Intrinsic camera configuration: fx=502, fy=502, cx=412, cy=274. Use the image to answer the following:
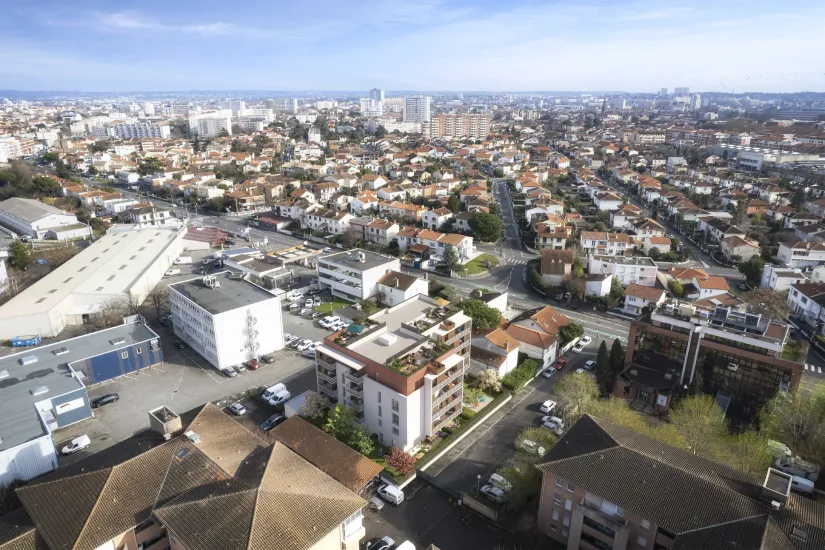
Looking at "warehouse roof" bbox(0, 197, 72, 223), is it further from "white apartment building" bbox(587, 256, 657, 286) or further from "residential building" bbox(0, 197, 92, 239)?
"white apartment building" bbox(587, 256, 657, 286)

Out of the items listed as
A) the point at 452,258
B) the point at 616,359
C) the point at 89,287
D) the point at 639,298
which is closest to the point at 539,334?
the point at 616,359

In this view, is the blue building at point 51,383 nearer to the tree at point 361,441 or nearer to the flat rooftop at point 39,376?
the flat rooftop at point 39,376

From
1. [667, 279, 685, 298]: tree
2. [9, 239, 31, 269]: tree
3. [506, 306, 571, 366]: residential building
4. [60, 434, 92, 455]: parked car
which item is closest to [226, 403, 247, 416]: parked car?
[60, 434, 92, 455]: parked car

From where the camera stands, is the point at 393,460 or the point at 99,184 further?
the point at 99,184

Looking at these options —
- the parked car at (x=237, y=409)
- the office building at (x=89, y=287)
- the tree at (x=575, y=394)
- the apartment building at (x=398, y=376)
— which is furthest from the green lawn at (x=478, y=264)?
the office building at (x=89, y=287)

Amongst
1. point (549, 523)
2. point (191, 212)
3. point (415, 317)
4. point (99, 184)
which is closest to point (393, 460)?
point (549, 523)

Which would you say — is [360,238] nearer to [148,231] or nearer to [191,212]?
[148,231]

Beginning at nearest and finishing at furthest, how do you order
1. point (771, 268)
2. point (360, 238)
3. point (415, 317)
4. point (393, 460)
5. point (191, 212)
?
point (393, 460) → point (415, 317) → point (771, 268) → point (360, 238) → point (191, 212)
